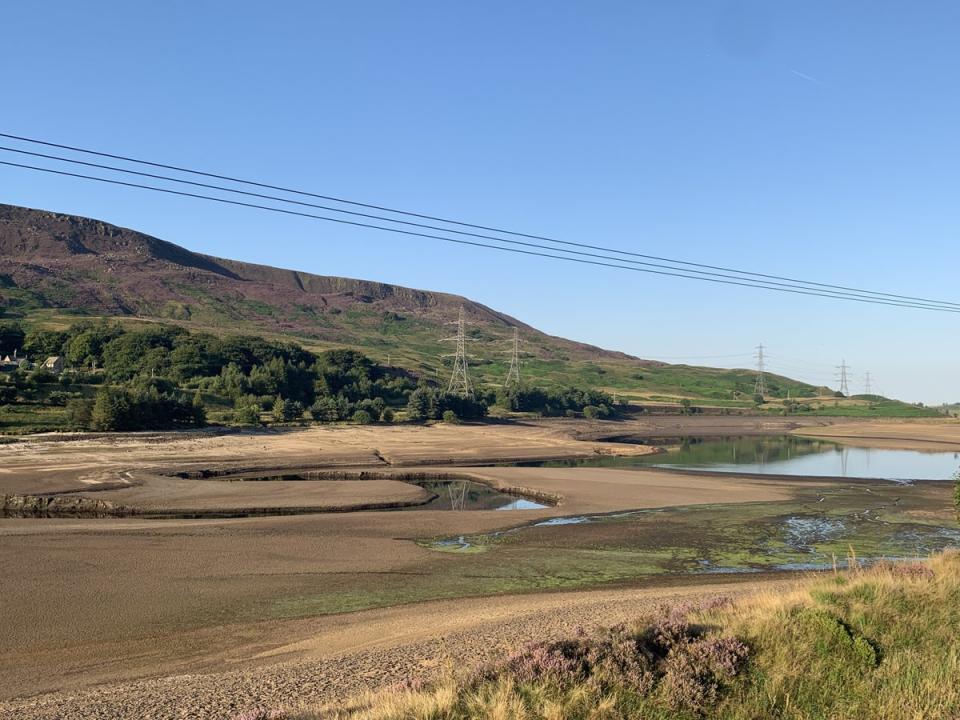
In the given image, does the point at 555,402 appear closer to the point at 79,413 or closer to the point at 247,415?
the point at 247,415

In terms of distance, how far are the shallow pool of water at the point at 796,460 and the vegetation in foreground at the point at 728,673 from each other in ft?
141

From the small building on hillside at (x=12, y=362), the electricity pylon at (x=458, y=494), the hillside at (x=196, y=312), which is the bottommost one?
the electricity pylon at (x=458, y=494)

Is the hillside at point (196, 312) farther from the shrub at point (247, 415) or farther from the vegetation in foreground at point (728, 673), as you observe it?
the vegetation in foreground at point (728, 673)

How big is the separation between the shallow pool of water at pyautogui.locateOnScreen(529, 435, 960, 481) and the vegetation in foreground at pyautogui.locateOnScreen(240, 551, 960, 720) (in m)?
43.0

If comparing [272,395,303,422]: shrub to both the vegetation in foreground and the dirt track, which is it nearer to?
the dirt track

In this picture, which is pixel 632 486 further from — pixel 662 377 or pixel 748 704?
pixel 662 377

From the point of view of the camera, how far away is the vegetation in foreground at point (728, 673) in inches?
365

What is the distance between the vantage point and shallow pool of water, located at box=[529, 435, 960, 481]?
5697cm

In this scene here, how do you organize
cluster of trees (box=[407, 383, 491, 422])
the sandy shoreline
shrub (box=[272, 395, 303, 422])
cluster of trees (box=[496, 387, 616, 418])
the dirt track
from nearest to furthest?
the dirt track, the sandy shoreline, shrub (box=[272, 395, 303, 422]), cluster of trees (box=[407, 383, 491, 422]), cluster of trees (box=[496, 387, 616, 418])

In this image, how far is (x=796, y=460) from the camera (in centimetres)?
6750

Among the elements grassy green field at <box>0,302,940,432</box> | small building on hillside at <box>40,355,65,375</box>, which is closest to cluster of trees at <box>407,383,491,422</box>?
grassy green field at <box>0,302,940,432</box>

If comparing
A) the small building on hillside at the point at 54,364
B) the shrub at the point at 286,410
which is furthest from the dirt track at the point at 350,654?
the small building on hillside at the point at 54,364

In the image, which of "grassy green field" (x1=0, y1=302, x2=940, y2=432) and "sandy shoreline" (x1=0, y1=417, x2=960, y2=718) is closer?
"sandy shoreline" (x1=0, y1=417, x2=960, y2=718)

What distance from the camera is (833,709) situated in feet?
31.9
